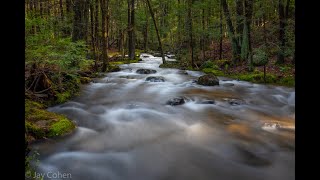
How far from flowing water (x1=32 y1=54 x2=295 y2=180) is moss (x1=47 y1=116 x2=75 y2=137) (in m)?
0.20

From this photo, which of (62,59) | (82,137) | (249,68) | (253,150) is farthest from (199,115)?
(249,68)

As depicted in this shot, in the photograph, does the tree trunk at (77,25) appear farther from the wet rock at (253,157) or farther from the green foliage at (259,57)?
the wet rock at (253,157)

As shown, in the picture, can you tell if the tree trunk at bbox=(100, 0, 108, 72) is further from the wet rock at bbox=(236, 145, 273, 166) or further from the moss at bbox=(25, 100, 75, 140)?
the wet rock at bbox=(236, 145, 273, 166)

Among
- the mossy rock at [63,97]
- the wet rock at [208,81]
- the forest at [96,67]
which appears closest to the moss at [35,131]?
the forest at [96,67]

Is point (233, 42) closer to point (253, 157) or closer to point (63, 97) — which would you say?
point (63, 97)

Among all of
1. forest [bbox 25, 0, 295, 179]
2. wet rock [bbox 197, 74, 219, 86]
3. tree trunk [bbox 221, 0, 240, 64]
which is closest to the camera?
forest [bbox 25, 0, 295, 179]

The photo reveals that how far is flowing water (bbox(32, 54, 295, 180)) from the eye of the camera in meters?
5.25

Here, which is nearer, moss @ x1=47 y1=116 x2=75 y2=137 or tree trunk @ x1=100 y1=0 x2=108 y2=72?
moss @ x1=47 y1=116 x2=75 y2=137

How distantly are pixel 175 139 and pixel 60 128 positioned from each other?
2.94 meters

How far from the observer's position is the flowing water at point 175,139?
525 centimetres

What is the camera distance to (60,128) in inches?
274
